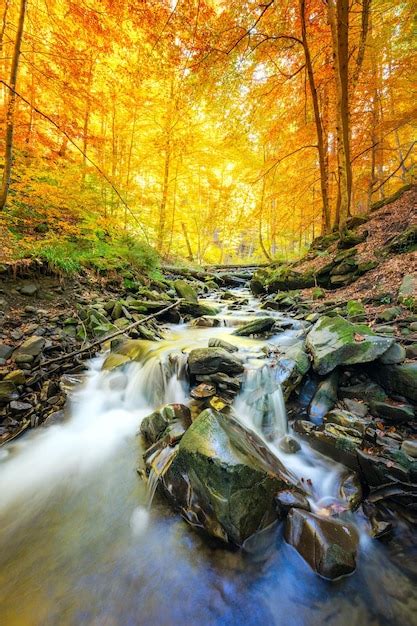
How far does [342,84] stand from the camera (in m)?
8.35

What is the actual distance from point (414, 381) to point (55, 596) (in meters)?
3.87

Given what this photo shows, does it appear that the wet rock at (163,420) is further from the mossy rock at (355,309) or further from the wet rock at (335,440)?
the mossy rock at (355,309)

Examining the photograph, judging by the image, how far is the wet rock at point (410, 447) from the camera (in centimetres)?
266

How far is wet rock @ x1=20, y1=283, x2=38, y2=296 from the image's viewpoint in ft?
18.6

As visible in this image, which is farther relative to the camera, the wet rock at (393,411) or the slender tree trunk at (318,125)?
the slender tree trunk at (318,125)

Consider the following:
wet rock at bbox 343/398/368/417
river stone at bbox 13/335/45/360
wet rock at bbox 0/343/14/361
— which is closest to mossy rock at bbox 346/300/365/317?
wet rock at bbox 343/398/368/417

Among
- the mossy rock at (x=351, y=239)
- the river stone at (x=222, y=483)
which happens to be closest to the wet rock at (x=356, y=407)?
the river stone at (x=222, y=483)

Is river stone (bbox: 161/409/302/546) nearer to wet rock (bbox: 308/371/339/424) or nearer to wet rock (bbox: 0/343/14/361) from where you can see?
wet rock (bbox: 308/371/339/424)

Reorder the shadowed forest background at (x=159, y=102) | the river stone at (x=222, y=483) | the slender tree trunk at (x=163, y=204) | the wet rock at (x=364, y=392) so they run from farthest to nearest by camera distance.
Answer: the slender tree trunk at (x=163, y=204) → the shadowed forest background at (x=159, y=102) → the wet rock at (x=364, y=392) → the river stone at (x=222, y=483)

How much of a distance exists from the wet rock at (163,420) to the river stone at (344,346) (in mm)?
1834

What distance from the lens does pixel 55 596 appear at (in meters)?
2.17

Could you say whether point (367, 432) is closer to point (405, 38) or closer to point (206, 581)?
point (206, 581)

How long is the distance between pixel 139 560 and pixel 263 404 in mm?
2122

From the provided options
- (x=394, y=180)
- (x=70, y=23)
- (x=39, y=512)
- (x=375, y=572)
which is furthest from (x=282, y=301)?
(x=394, y=180)
